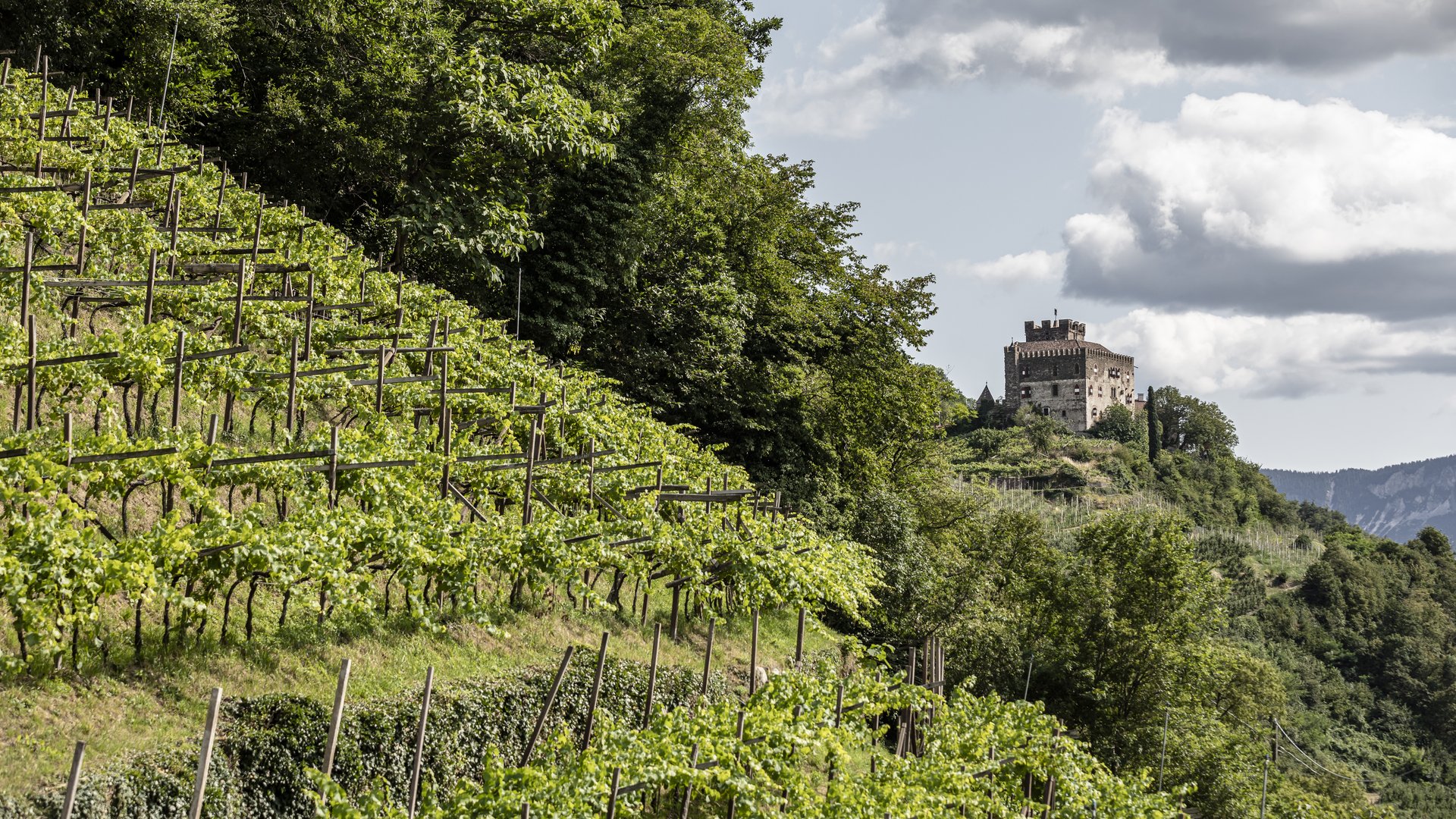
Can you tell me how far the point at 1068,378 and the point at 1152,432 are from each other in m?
12.3

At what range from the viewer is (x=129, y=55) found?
66.3 ft

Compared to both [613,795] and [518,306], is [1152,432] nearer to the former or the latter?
[518,306]

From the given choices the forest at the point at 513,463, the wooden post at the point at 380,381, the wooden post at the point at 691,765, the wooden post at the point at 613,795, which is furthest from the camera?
the wooden post at the point at 380,381

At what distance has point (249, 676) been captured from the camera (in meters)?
8.34

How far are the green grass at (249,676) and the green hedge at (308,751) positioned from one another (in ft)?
0.62

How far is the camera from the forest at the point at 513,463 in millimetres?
7934

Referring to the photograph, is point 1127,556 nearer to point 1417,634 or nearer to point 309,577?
point 309,577

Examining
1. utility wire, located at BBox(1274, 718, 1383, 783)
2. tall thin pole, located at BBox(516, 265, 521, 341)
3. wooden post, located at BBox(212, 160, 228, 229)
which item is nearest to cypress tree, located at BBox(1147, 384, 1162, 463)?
utility wire, located at BBox(1274, 718, 1383, 783)

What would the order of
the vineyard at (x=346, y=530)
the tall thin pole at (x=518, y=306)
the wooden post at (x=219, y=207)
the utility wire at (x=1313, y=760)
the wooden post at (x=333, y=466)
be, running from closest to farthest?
the vineyard at (x=346, y=530)
the wooden post at (x=333, y=466)
the wooden post at (x=219, y=207)
the tall thin pole at (x=518, y=306)
the utility wire at (x=1313, y=760)

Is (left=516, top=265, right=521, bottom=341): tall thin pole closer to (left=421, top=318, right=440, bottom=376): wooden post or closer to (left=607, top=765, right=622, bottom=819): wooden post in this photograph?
(left=421, top=318, right=440, bottom=376): wooden post

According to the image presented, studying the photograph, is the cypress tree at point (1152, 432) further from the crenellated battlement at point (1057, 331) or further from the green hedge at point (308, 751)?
the green hedge at point (308, 751)

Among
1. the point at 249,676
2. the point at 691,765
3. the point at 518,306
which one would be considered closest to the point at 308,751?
the point at 249,676

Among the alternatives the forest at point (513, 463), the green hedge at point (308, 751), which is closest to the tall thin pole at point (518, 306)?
the forest at point (513, 463)

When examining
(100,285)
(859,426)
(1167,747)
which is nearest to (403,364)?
(100,285)
